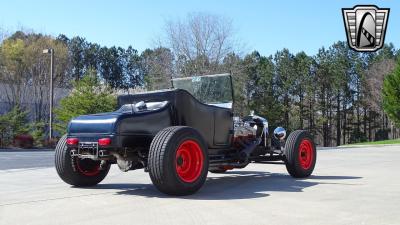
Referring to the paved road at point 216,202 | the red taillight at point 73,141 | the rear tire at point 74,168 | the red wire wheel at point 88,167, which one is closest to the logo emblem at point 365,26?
the paved road at point 216,202

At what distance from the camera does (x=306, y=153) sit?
1100 centimetres

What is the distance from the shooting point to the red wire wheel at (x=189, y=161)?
7930 mm

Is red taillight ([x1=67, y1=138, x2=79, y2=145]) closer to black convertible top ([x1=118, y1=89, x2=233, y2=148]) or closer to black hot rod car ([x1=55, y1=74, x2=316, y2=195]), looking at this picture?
black hot rod car ([x1=55, y1=74, x2=316, y2=195])

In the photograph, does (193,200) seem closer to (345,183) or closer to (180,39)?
(345,183)

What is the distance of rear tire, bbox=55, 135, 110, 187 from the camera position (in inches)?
347

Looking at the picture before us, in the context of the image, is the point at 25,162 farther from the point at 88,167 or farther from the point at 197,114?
the point at 197,114

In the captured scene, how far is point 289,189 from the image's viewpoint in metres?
8.70

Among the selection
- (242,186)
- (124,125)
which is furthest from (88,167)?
(242,186)

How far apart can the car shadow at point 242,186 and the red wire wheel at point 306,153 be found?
0.30m

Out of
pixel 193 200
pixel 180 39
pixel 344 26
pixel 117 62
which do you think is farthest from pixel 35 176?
pixel 117 62

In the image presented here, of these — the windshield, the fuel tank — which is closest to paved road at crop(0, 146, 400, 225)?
the fuel tank

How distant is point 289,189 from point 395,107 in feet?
172

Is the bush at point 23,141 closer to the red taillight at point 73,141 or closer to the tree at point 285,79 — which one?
the red taillight at point 73,141

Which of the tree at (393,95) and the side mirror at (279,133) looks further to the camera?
the tree at (393,95)
